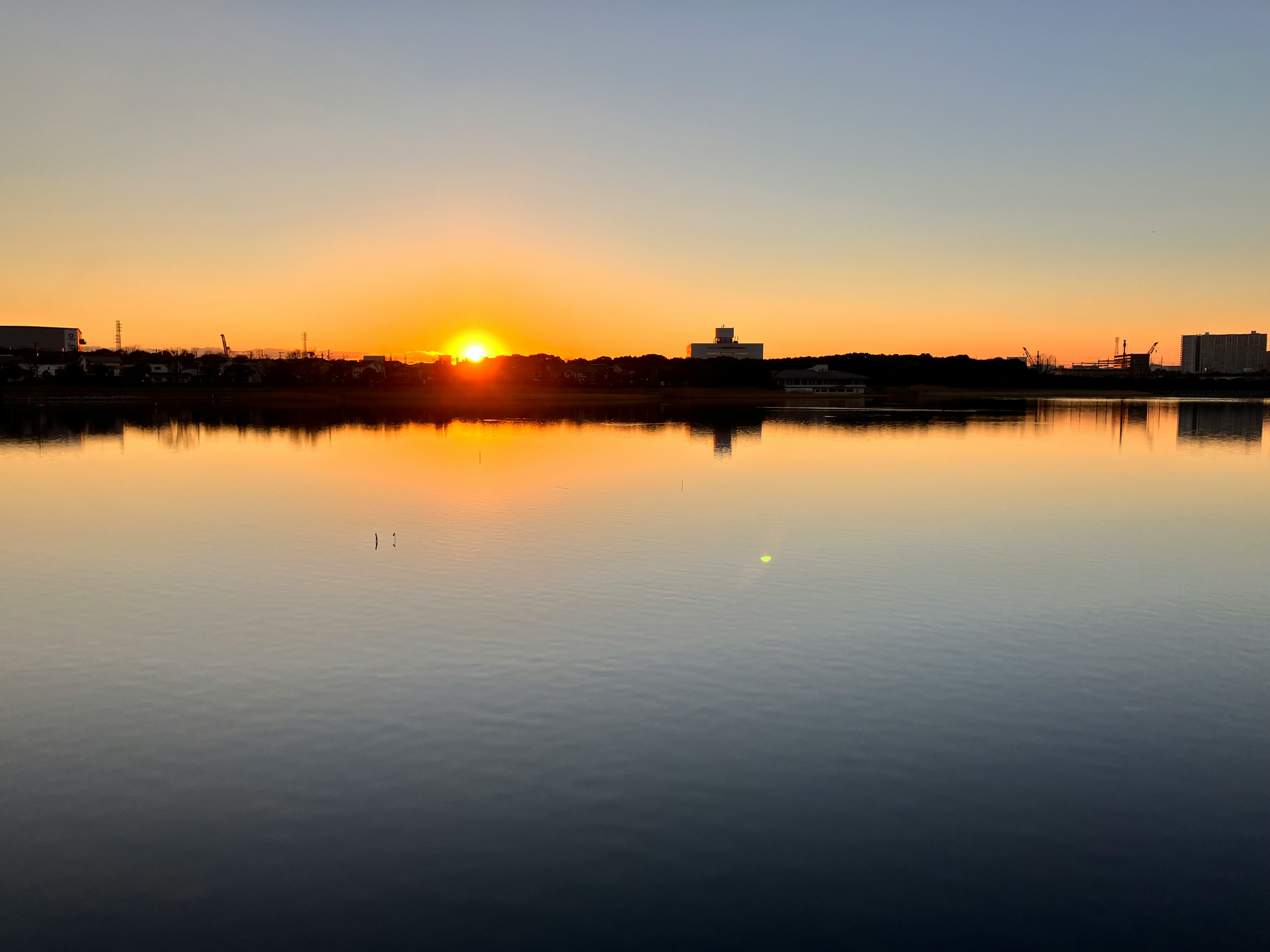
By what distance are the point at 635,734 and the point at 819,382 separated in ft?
536

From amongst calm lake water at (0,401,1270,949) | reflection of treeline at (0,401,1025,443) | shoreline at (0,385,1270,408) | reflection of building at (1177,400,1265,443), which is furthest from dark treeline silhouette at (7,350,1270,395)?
calm lake water at (0,401,1270,949)

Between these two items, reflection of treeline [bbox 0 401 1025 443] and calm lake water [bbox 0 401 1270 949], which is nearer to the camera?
calm lake water [bbox 0 401 1270 949]

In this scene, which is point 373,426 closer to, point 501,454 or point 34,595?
point 501,454

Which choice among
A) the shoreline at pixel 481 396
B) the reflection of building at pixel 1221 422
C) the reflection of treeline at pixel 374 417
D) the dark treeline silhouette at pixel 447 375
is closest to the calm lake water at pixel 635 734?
the reflection of building at pixel 1221 422

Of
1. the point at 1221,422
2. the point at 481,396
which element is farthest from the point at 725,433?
the point at 481,396

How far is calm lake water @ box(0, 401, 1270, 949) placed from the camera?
25.2ft

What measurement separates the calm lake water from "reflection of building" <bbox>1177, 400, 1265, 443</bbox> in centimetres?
4047

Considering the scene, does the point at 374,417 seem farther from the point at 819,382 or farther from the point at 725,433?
the point at 819,382

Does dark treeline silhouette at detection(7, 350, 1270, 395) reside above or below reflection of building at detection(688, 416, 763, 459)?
above

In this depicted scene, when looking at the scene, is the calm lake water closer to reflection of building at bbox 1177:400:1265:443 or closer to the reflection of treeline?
reflection of building at bbox 1177:400:1265:443

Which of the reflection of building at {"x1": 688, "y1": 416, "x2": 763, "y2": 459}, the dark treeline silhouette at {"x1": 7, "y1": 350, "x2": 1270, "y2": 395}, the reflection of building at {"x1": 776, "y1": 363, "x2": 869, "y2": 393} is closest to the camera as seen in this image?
the reflection of building at {"x1": 688, "y1": 416, "x2": 763, "y2": 459}

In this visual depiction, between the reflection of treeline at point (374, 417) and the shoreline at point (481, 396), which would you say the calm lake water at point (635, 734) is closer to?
the reflection of treeline at point (374, 417)

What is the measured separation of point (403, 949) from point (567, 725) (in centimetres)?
421

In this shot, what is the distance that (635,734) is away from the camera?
36.0ft
